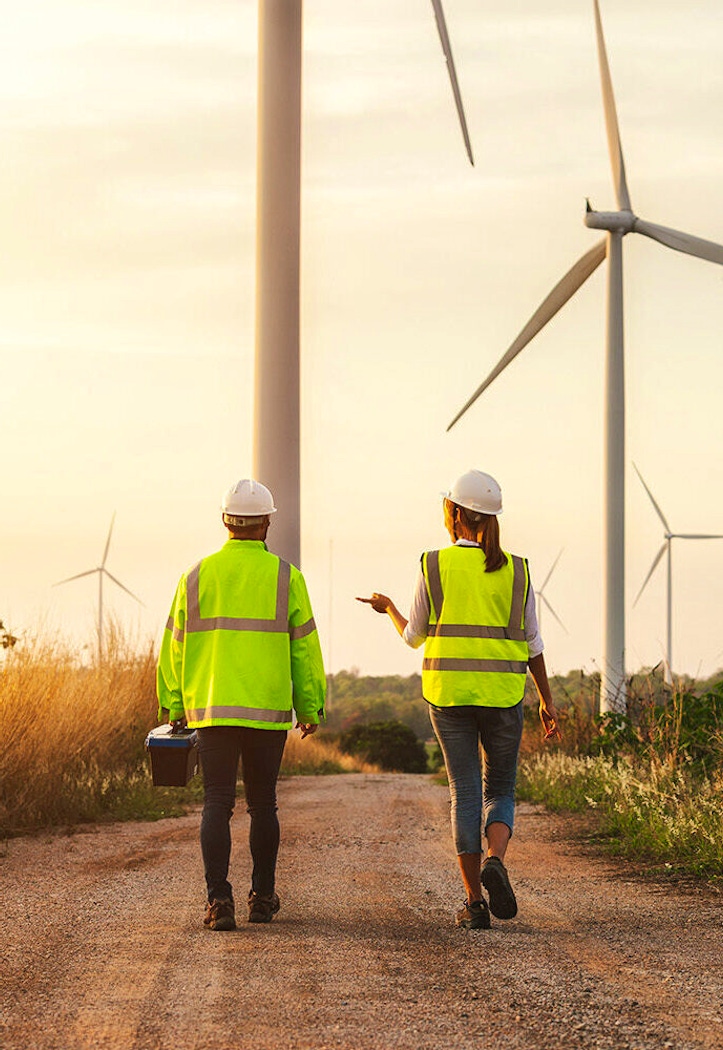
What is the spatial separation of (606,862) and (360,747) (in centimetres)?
3078

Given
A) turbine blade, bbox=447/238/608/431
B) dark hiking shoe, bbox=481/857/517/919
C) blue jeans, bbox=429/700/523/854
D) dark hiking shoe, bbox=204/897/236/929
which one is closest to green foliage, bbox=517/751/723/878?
blue jeans, bbox=429/700/523/854

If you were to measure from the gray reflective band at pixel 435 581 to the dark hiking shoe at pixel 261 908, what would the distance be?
5.64ft

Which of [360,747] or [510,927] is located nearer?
[510,927]

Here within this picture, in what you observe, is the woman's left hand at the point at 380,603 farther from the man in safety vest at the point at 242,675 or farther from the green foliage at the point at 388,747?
the green foliage at the point at 388,747

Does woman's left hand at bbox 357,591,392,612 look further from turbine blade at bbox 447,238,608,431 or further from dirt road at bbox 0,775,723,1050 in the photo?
turbine blade at bbox 447,238,608,431

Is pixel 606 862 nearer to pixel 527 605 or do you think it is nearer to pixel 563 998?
pixel 527 605

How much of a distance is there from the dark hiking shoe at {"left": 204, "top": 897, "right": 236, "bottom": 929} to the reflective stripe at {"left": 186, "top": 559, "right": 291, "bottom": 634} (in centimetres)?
137

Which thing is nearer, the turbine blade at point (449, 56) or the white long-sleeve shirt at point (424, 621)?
the white long-sleeve shirt at point (424, 621)

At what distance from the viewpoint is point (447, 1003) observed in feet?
17.9

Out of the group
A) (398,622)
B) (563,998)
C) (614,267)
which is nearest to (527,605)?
(398,622)

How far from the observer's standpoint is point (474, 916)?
7238mm

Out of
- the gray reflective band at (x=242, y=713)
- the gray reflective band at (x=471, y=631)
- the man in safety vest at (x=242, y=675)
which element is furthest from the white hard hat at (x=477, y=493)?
the gray reflective band at (x=242, y=713)

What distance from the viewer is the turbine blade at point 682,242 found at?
22.1 metres

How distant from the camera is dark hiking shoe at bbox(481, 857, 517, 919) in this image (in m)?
7.20
